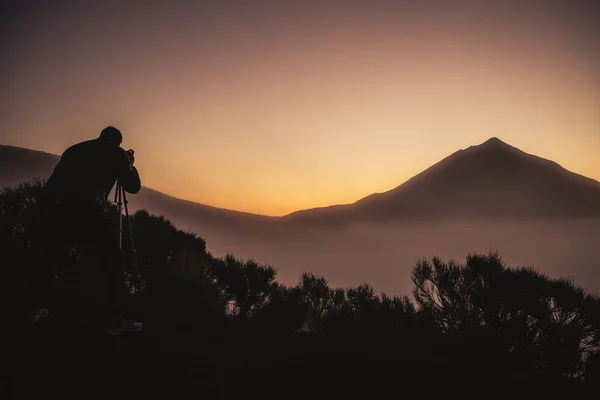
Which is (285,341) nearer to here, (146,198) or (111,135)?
(111,135)

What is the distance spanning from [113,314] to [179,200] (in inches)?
7543

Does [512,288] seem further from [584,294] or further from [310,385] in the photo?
[310,385]

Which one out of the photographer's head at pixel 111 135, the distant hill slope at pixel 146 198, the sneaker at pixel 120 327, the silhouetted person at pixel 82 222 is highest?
the distant hill slope at pixel 146 198

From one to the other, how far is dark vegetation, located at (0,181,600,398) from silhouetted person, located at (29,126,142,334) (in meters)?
0.51

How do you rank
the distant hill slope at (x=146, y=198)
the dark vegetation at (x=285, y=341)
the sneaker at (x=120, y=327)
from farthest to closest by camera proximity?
the distant hill slope at (x=146, y=198)
the sneaker at (x=120, y=327)
the dark vegetation at (x=285, y=341)

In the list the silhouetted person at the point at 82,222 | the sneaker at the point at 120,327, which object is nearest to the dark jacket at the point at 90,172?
the silhouetted person at the point at 82,222

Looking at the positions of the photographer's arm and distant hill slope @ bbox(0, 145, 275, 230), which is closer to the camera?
the photographer's arm

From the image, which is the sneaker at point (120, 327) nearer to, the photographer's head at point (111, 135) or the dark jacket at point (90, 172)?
the dark jacket at point (90, 172)

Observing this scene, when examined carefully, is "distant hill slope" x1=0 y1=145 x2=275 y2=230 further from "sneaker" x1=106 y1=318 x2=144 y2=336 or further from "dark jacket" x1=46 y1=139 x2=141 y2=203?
"sneaker" x1=106 y1=318 x2=144 y2=336

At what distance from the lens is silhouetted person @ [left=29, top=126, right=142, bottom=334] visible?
3822 millimetres

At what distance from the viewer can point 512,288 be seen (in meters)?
11.5

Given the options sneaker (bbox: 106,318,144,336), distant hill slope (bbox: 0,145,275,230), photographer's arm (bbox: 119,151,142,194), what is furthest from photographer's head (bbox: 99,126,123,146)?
distant hill slope (bbox: 0,145,275,230)

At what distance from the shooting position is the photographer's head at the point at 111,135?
14.2 ft

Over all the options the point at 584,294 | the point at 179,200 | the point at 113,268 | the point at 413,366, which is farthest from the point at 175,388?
the point at 179,200
